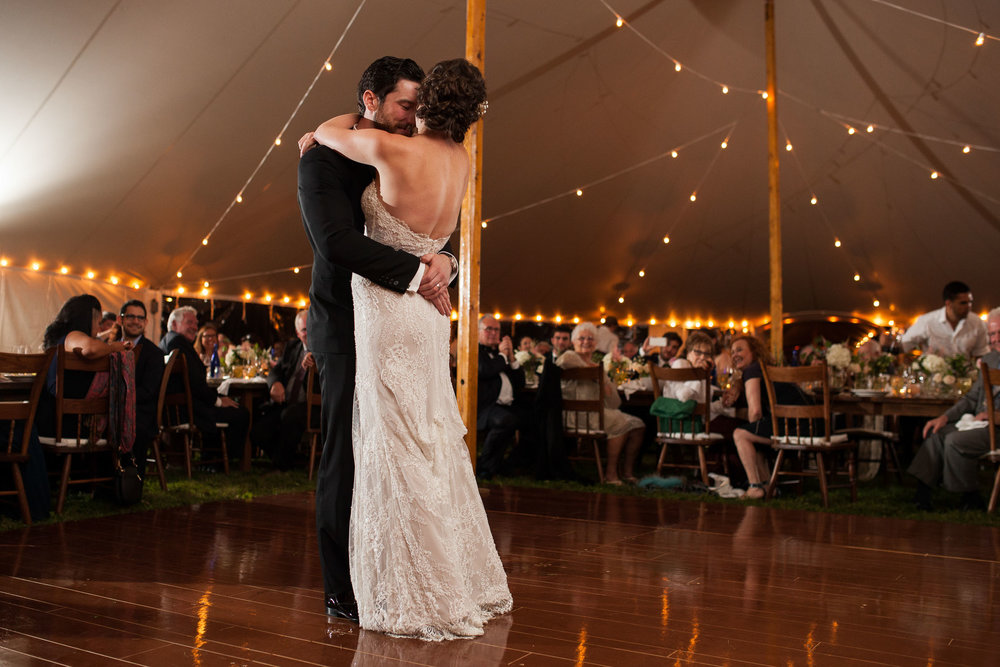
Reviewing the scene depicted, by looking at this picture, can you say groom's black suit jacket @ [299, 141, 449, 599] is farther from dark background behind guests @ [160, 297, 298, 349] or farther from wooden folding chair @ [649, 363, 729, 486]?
dark background behind guests @ [160, 297, 298, 349]

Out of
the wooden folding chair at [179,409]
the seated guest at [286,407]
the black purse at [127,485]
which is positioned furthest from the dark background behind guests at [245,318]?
the black purse at [127,485]

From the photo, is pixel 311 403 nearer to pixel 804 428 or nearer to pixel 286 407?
pixel 286 407

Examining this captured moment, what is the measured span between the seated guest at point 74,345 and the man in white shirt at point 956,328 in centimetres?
601

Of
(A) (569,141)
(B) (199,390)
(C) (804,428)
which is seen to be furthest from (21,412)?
(A) (569,141)

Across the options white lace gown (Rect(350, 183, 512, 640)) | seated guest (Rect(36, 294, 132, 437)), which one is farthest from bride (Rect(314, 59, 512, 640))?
seated guest (Rect(36, 294, 132, 437))

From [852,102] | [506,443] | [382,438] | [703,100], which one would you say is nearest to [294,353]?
[506,443]

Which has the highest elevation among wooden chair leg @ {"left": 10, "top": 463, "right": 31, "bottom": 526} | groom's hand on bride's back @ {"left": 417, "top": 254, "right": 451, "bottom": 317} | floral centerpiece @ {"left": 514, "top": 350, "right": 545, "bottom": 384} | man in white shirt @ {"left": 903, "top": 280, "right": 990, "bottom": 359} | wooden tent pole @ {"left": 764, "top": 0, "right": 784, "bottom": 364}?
wooden tent pole @ {"left": 764, "top": 0, "right": 784, "bottom": 364}

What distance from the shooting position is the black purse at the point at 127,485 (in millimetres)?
4430

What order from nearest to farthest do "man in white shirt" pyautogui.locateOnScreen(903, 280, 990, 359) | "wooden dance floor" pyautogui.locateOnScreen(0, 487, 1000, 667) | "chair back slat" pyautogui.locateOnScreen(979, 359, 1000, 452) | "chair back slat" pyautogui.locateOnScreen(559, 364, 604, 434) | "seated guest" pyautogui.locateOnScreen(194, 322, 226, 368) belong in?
"wooden dance floor" pyautogui.locateOnScreen(0, 487, 1000, 667) < "chair back slat" pyautogui.locateOnScreen(979, 359, 1000, 452) < "chair back slat" pyautogui.locateOnScreen(559, 364, 604, 434) < "man in white shirt" pyautogui.locateOnScreen(903, 280, 990, 359) < "seated guest" pyautogui.locateOnScreen(194, 322, 226, 368)

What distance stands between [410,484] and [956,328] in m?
6.50

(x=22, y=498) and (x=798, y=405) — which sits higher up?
(x=798, y=405)

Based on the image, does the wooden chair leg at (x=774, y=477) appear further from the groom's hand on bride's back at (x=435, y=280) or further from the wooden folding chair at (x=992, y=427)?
the groom's hand on bride's back at (x=435, y=280)

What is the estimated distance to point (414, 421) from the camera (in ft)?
7.91

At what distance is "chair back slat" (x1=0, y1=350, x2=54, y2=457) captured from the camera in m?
3.87
